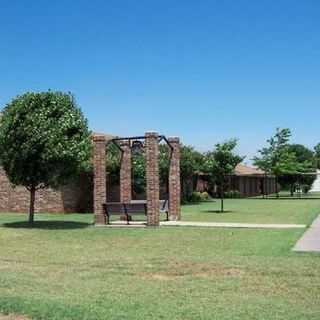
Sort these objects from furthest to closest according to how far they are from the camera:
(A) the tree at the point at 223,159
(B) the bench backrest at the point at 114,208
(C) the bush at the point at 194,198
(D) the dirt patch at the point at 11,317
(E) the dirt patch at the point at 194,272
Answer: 1. (C) the bush at the point at 194,198
2. (A) the tree at the point at 223,159
3. (B) the bench backrest at the point at 114,208
4. (E) the dirt patch at the point at 194,272
5. (D) the dirt patch at the point at 11,317

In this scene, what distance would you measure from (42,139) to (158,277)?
11.8 meters

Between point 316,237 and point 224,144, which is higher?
point 224,144

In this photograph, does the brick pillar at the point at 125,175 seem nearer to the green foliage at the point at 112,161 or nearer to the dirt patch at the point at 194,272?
the green foliage at the point at 112,161

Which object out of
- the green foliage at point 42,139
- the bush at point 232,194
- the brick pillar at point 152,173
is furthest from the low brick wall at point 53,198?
the bush at point 232,194

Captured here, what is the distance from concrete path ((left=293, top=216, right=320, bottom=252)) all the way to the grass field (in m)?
0.28

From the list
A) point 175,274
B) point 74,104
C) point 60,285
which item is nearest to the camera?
point 60,285

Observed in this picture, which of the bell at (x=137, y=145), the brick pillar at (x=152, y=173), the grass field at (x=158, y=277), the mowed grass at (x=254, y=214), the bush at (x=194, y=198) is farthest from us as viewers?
the bush at (x=194, y=198)

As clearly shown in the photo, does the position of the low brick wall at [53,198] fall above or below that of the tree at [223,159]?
below

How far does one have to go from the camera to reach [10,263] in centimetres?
1265

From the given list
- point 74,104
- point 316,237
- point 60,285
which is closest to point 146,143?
point 74,104

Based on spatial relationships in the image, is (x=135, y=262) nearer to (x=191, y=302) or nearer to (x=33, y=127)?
(x=191, y=302)

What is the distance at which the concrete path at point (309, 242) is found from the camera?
14.6m

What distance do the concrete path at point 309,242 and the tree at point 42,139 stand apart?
27.9 feet

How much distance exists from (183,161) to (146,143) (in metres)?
21.4
